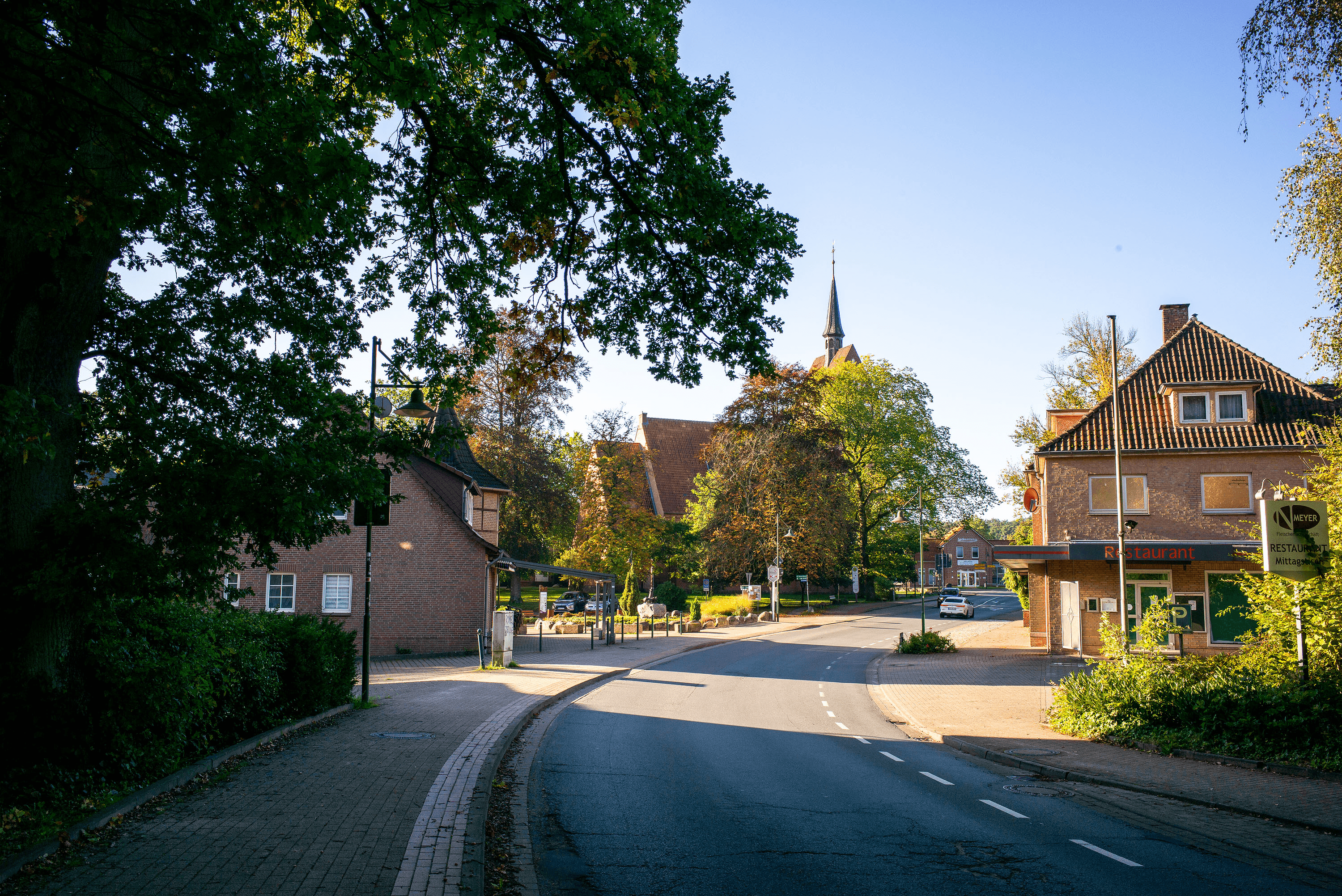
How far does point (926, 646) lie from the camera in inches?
1241

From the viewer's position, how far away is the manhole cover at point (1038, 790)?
400 inches

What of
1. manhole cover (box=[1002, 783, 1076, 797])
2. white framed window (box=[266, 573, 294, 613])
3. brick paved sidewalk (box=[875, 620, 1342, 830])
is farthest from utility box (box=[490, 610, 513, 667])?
manhole cover (box=[1002, 783, 1076, 797])

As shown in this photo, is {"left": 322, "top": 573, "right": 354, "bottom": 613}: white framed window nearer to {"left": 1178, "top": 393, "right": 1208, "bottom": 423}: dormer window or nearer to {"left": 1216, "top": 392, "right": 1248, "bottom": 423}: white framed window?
{"left": 1178, "top": 393, "right": 1208, "bottom": 423}: dormer window

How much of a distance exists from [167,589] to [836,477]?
154ft

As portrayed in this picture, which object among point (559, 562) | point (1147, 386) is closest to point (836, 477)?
point (559, 562)

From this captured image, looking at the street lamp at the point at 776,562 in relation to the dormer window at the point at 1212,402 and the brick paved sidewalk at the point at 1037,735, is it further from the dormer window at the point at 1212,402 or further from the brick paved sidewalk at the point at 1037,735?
the dormer window at the point at 1212,402

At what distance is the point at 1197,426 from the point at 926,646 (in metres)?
11.8

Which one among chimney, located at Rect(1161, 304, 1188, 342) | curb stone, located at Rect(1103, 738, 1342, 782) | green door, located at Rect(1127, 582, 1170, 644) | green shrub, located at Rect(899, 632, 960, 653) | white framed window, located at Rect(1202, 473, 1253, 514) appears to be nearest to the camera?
curb stone, located at Rect(1103, 738, 1342, 782)

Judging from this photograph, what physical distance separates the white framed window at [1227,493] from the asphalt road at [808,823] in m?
19.6

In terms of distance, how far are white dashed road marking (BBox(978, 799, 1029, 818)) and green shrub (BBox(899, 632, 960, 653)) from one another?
22478 mm

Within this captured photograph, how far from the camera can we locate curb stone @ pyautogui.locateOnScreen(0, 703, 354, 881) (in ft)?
19.3

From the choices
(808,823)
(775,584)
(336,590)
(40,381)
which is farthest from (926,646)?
(40,381)

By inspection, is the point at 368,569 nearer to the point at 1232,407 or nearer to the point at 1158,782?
the point at 1158,782

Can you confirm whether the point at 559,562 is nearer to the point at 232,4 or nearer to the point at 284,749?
the point at 284,749
